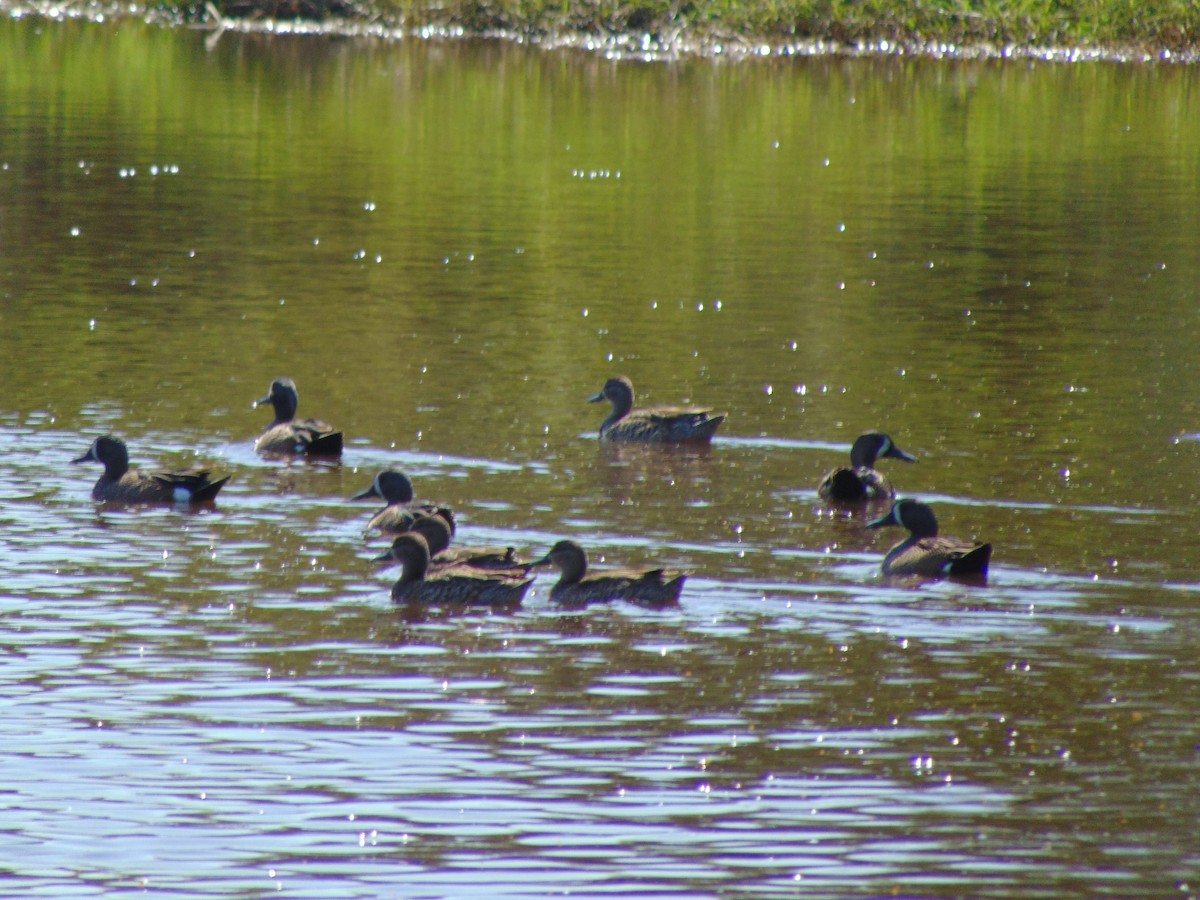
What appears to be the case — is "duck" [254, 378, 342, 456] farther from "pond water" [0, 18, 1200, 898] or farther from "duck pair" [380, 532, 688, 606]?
"duck pair" [380, 532, 688, 606]

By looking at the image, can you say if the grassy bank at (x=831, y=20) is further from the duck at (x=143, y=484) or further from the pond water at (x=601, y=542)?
the duck at (x=143, y=484)

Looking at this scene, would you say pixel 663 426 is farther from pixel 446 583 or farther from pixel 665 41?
pixel 665 41

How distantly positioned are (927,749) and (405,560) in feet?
12.8

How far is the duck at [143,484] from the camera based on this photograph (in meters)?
15.2

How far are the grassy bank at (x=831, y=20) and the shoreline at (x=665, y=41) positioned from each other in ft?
0.23

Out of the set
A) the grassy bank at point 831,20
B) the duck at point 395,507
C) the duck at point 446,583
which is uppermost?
the grassy bank at point 831,20

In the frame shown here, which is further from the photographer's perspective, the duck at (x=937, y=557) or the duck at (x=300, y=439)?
the duck at (x=300, y=439)

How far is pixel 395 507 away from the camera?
14.4 meters

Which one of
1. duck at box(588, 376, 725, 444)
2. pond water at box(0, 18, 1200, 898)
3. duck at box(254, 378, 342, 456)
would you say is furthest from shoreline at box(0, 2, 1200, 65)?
duck at box(254, 378, 342, 456)

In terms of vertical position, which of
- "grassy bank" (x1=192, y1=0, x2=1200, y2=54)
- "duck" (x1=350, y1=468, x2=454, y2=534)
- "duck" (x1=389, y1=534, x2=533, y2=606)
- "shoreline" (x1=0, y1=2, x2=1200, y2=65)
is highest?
"grassy bank" (x1=192, y1=0, x2=1200, y2=54)

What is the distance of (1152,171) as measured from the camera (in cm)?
4109

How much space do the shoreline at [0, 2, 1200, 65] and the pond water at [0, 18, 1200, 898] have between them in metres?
28.3

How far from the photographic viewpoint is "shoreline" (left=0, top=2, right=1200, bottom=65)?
6481 cm

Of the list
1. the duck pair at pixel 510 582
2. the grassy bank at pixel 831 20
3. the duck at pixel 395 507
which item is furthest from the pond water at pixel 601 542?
the grassy bank at pixel 831 20
